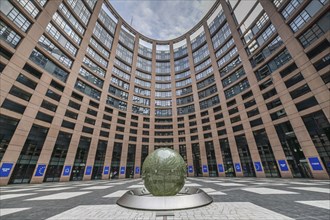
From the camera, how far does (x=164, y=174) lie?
4.75 meters

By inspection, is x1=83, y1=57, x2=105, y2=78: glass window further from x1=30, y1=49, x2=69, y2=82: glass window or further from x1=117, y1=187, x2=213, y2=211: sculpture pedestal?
x1=117, y1=187, x2=213, y2=211: sculpture pedestal

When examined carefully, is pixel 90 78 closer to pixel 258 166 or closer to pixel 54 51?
pixel 54 51

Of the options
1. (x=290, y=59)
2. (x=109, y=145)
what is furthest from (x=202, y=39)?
(x=109, y=145)

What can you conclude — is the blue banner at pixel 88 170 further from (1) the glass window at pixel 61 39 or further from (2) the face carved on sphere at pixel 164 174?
(2) the face carved on sphere at pixel 164 174

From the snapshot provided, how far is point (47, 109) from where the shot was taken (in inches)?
949

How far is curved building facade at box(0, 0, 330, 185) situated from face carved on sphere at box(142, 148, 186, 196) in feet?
78.1

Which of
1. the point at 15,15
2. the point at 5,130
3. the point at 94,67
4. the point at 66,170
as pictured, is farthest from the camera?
the point at 94,67

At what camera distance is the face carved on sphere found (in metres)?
4.74

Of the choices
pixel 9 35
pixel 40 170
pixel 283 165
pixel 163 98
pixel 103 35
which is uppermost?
pixel 103 35

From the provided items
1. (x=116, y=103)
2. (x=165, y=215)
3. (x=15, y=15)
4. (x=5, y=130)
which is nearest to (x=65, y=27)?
(x=15, y=15)

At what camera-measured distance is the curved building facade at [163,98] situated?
19.8 metres

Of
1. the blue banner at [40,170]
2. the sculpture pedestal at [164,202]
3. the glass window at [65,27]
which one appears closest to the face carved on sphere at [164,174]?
the sculpture pedestal at [164,202]

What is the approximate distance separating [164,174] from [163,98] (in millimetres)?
44489

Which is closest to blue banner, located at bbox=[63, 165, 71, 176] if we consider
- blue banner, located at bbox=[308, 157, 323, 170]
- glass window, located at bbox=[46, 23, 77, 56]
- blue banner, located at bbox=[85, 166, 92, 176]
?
blue banner, located at bbox=[85, 166, 92, 176]
